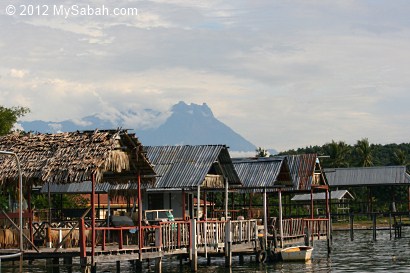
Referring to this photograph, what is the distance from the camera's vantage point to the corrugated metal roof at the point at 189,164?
3353 cm

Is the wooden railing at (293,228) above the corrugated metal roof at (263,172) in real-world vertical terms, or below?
below

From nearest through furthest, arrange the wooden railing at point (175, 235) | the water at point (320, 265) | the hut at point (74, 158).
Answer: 1. the hut at point (74, 158)
2. the wooden railing at point (175, 235)
3. the water at point (320, 265)

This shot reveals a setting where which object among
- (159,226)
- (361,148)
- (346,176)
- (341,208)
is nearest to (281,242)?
(159,226)

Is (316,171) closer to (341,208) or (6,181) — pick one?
(6,181)

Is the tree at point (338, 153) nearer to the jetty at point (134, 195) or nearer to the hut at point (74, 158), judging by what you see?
the jetty at point (134, 195)

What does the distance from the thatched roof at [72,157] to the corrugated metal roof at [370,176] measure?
38.4 meters

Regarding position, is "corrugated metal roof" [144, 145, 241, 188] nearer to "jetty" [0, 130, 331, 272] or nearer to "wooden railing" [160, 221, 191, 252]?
"jetty" [0, 130, 331, 272]

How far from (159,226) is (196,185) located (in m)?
4.85

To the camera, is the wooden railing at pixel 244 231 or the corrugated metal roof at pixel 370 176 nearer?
the wooden railing at pixel 244 231

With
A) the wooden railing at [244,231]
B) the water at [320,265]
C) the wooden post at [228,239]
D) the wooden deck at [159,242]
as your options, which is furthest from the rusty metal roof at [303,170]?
the wooden post at [228,239]

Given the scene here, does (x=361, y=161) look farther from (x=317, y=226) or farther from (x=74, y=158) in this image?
(x=74, y=158)

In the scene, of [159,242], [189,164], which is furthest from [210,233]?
[159,242]

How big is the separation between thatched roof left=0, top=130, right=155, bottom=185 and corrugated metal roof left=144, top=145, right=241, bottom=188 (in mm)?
4624

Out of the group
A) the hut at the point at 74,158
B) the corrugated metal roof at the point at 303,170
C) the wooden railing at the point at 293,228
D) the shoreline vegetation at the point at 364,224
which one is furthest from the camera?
the shoreline vegetation at the point at 364,224
